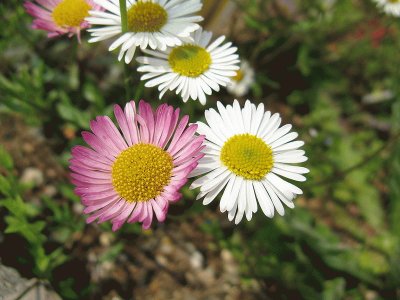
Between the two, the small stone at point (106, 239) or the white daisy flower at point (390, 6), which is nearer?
the small stone at point (106, 239)

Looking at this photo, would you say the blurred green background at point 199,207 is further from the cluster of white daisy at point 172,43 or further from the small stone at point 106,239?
the cluster of white daisy at point 172,43

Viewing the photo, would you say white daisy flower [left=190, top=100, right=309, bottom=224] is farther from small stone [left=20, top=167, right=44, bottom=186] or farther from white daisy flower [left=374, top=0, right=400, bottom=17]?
white daisy flower [left=374, top=0, right=400, bottom=17]

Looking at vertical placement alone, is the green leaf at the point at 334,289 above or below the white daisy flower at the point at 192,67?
below

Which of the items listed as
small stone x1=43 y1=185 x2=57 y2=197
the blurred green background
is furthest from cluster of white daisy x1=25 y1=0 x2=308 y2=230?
small stone x1=43 y1=185 x2=57 y2=197

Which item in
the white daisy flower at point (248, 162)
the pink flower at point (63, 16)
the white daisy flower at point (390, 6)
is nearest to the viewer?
the white daisy flower at point (248, 162)

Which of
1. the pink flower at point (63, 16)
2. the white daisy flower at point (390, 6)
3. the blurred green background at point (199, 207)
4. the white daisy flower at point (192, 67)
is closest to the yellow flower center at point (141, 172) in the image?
the white daisy flower at point (192, 67)

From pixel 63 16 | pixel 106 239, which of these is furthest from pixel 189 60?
pixel 106 239
